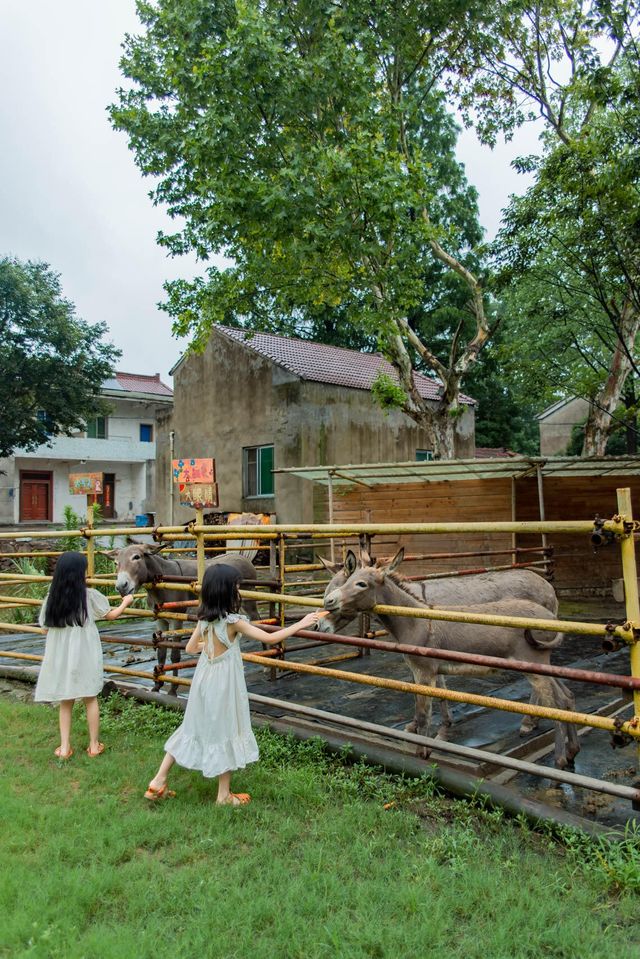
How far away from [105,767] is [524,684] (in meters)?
4.05

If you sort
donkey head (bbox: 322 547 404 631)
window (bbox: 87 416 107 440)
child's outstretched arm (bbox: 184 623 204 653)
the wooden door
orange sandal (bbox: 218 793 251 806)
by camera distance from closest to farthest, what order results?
orange sandal (bbox: 218 793 251 806), child's outstretched arm (bbox: 184 623 204 653), donkey head (bbox: 322 547 404 631), window (bbox: 87 416 107 440), the wooden door

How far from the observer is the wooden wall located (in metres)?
14.0

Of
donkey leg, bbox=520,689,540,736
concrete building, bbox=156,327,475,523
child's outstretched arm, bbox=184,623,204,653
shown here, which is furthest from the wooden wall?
child's outstretched arm, bbox=184,623,204,653

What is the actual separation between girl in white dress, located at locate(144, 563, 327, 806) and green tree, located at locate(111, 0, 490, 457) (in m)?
8.69

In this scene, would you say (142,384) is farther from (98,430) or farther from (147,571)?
(147,571)

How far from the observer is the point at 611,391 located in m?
14.2

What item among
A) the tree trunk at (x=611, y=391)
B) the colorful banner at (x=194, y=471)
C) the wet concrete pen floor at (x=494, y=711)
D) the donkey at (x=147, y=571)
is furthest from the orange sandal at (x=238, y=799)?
the colorful banner at (x=194, y=471)

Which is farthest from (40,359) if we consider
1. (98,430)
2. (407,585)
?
(407,585)

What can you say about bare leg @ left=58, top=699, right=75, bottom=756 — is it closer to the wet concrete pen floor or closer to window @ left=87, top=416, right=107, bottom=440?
the wet concrete pen floor

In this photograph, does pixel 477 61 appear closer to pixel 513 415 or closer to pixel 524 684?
pixel 524 684

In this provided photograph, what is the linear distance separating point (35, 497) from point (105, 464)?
3.78 metres

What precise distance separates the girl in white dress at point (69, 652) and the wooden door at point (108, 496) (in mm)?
31047

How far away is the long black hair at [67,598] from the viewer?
16.3 ft

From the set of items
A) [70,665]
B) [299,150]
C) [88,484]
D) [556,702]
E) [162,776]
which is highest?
[299,150]
